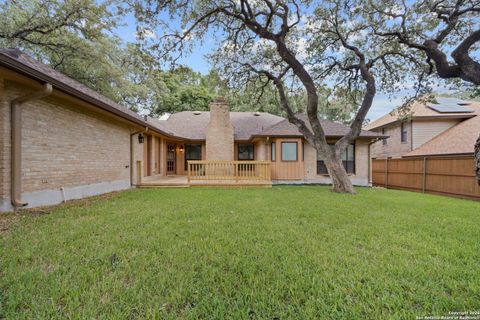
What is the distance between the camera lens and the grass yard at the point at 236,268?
1.81 meters

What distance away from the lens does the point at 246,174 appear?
11.8 meters

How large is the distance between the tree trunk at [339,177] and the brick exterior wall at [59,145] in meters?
8.81

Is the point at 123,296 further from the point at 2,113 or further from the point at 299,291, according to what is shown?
the point at 2,113

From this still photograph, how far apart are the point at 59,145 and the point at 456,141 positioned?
1842 cm

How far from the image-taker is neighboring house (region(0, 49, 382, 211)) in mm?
4691

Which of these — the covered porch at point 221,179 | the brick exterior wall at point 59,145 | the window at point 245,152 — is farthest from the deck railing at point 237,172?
the window at point 245,152

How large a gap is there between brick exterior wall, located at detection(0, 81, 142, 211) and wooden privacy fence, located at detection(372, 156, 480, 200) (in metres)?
12.7

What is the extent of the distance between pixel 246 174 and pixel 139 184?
17.5 ft

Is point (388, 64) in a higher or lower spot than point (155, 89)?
lower

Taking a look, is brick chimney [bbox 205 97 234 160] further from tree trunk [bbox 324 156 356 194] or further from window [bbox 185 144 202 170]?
tree trunk [bbox 324 156 356 194]

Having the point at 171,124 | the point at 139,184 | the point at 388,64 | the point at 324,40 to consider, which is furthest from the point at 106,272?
the point at 171,124

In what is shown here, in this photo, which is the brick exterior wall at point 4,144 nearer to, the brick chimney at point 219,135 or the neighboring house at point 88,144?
the neighboring house at point 88,144

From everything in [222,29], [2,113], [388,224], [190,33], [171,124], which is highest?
[222,29]

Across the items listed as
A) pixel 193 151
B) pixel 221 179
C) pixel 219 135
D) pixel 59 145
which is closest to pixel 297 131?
pixel 219 135
